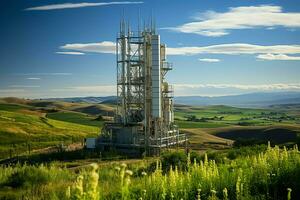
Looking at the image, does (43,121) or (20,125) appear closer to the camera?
(20,125)

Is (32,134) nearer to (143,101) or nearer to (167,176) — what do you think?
(143,101)

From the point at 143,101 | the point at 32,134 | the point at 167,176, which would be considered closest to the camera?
the point at 167,176

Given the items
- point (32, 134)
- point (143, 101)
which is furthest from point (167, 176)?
point (32, 134)

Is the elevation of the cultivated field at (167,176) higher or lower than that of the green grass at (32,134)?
higher

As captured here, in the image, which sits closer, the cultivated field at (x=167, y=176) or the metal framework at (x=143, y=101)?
the cultivated field at (x=167, y=176)

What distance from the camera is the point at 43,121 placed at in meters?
75.4

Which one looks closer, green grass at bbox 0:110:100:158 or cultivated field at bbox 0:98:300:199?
cultivated field at bbox 0:98:300:199

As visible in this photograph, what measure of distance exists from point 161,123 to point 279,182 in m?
33.5

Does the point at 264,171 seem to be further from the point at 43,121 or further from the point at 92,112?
the point at 92,112

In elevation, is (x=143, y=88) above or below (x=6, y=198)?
above

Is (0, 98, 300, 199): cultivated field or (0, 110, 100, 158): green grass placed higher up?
(0, 98, 300, 199): cultivated field

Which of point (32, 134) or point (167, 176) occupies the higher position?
point (167, 176)

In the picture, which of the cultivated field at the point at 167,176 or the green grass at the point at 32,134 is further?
the green grass at the point at 32,134

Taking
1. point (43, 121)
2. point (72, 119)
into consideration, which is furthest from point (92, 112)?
point (43, 121)
